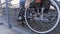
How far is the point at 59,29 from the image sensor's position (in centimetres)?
277

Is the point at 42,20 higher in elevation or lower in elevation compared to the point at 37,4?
lower

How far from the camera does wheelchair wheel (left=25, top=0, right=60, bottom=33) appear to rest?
8.05ft

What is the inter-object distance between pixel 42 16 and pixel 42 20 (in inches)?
3.9

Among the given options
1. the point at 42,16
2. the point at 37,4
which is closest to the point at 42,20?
the point at 42,16

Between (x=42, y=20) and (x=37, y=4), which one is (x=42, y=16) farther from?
(x=37, y=4)

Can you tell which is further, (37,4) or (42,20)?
(42,20)

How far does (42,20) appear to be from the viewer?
261 cm

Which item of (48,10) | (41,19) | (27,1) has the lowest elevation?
(41,19)

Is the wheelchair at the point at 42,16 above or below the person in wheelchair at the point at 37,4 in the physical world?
below

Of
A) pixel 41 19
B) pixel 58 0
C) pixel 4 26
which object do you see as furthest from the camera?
pixel 4 26

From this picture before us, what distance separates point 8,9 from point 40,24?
677 millimetres

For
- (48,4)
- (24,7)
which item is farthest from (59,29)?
(24,7)

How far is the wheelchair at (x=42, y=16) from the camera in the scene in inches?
96.1

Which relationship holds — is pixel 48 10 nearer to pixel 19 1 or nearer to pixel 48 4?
pixel 48 4
